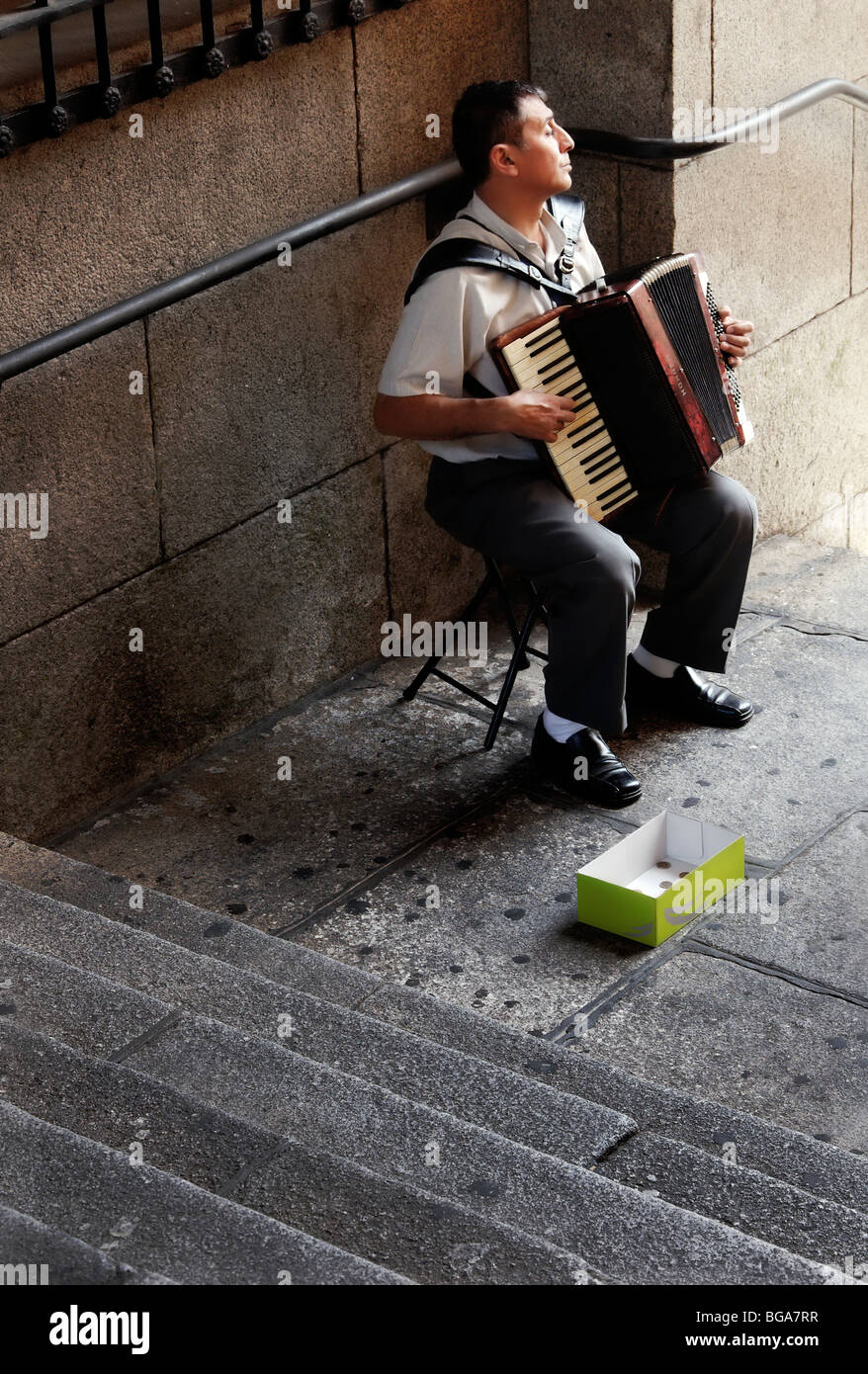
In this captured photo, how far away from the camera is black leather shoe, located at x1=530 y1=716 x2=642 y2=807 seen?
4.48 m

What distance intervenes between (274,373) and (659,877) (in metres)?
1.70

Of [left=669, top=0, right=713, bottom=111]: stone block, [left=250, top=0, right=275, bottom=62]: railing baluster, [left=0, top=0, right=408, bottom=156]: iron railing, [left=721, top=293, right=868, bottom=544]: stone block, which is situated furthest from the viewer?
[left=721, top=293, right=868, bottom=544]: stone block

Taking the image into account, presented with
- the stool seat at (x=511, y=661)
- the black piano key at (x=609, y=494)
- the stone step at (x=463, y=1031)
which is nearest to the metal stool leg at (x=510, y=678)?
the stool seat at (x=511, y=661)

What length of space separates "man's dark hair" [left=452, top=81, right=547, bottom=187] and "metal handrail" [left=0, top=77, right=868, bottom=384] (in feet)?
1.05

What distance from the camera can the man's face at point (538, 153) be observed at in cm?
443

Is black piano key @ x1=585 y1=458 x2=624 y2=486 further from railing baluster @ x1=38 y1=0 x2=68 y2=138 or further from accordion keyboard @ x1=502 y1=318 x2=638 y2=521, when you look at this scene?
railing baluster @ x1=38 y1=0 x2=68 y2=138

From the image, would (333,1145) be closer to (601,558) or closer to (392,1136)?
(392,1136)

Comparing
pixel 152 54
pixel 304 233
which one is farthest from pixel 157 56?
pixel 304 233

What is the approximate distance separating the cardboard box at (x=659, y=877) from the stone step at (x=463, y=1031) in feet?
1.41

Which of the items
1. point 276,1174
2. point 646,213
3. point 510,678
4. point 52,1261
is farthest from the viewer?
point 646,213

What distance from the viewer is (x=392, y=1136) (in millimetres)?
2686

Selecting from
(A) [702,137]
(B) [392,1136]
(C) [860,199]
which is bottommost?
(B) [392,1136]

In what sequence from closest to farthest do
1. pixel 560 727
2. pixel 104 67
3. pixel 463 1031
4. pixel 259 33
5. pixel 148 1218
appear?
pixel 148 1218, pixel 463 1031, pixel 104 67, pixel 259 33, pixel 560 727

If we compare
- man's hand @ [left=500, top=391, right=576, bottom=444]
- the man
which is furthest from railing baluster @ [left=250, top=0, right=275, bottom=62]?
man's hand @ [left=500, top=391, right=576, bottom=444]
